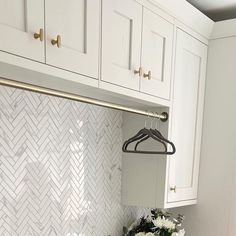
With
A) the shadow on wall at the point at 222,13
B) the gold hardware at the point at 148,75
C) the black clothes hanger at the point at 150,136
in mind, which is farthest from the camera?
the shadow on wall at the point at 222,13

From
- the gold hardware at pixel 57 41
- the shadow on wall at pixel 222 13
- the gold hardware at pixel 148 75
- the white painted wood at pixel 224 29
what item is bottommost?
the gold hardware at pixel 148 75

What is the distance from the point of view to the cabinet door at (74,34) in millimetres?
1184

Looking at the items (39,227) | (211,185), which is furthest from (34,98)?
(211,185)

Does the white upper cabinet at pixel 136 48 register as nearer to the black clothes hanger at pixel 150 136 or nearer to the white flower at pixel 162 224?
the black clothes hanger at pixel 150 136

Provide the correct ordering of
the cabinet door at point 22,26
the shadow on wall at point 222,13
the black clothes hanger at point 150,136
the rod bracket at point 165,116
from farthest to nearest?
the shadow on wall at point 222,13 < the rod bracket at point 165,116 < the black clothes hanger at point 150,136 < the cabinet door at point 22,26

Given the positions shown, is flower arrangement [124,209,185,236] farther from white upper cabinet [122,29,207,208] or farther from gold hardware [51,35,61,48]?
gold hardware [51,35,61,48]

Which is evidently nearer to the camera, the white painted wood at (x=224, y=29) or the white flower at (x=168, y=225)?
the white flower at (x=168, y=225)

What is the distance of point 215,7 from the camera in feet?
7.36

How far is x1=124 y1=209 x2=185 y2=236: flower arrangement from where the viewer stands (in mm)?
1987

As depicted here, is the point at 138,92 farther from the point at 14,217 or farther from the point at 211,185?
the point at 211,185

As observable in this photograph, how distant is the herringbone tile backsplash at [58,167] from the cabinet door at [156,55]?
350mm

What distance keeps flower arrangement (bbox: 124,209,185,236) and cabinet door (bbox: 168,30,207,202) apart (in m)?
0.14

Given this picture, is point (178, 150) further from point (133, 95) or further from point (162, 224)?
point (133, 95)

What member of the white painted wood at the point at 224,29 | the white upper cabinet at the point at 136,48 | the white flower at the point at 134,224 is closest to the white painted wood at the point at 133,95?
the white upper cabinet at the point at 136,48
